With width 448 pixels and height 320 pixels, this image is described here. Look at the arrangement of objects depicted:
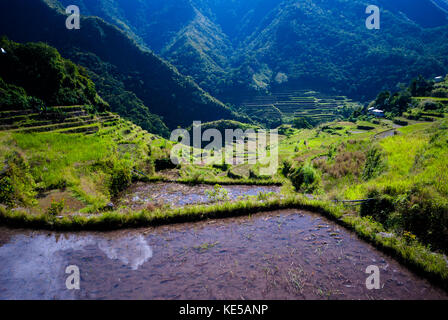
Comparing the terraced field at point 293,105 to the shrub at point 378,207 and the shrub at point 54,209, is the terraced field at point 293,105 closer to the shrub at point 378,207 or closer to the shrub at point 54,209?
the shrub at point 378,207

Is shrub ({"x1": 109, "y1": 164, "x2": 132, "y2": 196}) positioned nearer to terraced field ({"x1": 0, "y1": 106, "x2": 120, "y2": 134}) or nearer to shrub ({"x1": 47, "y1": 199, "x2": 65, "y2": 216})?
shrub ({"x1": 47, "y1": 199, "x2": 65, "y2": 216})

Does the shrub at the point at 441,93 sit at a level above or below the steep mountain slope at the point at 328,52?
below

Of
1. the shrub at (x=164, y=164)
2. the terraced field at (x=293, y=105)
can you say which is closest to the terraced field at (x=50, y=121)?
the shrub at (x=164, y=164)

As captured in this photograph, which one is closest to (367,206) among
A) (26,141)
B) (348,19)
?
(26,141)

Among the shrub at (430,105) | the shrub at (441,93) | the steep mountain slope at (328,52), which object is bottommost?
the shrub at (430,105)

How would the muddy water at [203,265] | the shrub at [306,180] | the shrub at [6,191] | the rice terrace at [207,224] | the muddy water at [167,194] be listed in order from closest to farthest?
the muddy water at [203,265]
the rice terrace at [207,224]
the shrub at [6,191]
the muddy water at [167,194]
the shrub at [306,180]

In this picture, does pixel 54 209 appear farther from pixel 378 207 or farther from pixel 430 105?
pixel 430 105

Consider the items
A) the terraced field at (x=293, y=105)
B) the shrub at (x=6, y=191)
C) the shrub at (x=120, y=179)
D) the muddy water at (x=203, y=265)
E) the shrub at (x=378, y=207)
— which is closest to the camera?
the muddy water at (x=203, y=265)

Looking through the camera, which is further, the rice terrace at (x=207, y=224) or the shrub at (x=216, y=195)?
the shrub at (x=216, y=195)
